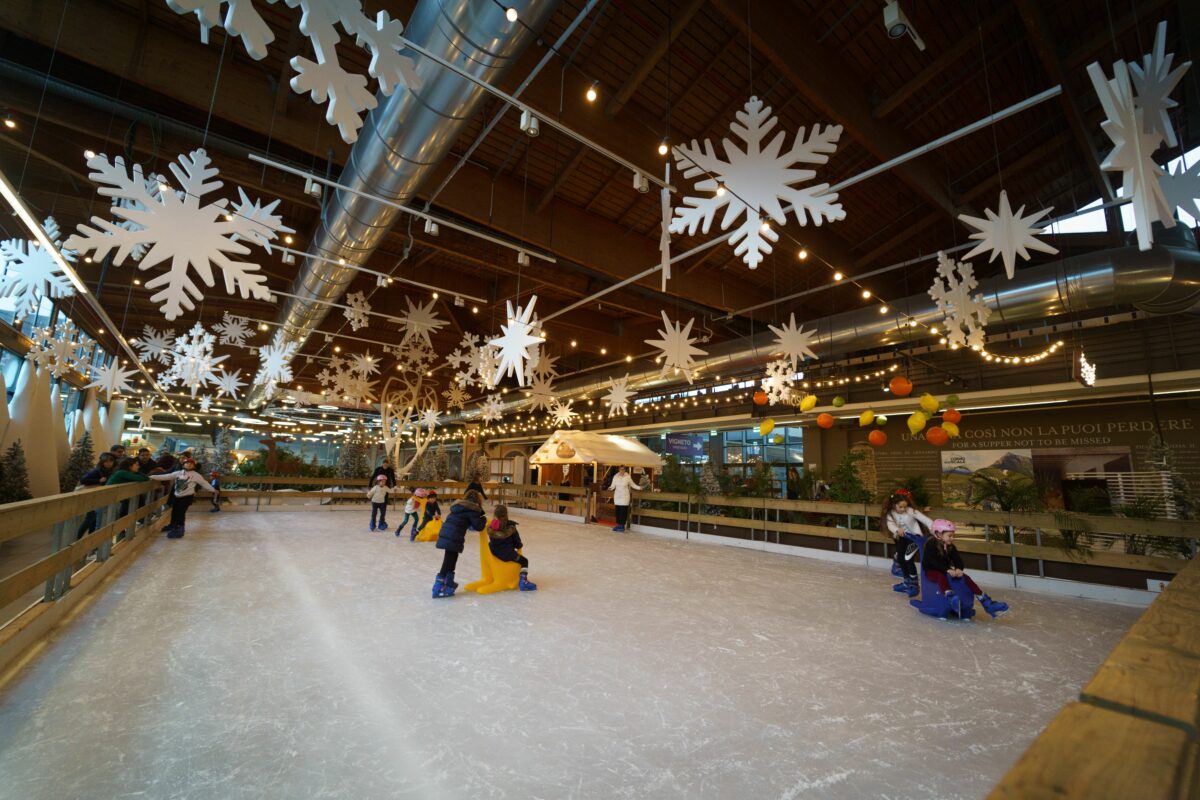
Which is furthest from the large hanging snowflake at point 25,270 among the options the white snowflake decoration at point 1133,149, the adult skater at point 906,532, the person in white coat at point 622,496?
the adult skater at point 906,532

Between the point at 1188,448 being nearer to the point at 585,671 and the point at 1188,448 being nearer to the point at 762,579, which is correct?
the point at 762,579

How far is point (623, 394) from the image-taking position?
10.2 m

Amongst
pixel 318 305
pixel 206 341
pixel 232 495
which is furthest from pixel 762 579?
pixel 232 495

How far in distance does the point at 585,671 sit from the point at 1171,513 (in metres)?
8.11

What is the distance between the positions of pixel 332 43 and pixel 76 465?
14.5 m

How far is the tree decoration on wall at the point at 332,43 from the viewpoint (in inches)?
63.9

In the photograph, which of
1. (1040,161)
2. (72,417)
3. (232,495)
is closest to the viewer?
(1040,161)

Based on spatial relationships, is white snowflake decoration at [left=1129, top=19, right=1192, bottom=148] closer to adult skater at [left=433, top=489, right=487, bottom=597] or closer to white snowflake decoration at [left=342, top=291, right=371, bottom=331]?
adult skater at [left=433, top=489, right=487, bottom=597]

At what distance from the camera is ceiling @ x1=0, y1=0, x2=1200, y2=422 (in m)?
4.53

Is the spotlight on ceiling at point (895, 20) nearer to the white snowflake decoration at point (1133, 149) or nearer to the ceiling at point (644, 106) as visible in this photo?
the ceiling at point (644, 106)

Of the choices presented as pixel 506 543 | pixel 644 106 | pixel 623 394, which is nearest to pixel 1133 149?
pixel 644 106

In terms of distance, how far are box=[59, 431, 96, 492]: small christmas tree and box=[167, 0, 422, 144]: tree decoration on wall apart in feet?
45.2

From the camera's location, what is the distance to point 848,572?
6.81 metres

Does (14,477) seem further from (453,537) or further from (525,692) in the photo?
(525,692)
